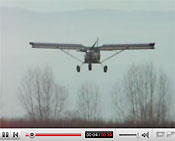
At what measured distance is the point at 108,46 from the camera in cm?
608

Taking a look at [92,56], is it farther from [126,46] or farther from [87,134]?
[87,134]

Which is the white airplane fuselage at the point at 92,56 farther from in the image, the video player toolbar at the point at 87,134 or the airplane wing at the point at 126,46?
the video player toolbar at the point at 87,134

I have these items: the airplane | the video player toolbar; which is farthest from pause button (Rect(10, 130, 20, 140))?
the airplane

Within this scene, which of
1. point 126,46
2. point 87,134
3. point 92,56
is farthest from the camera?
point 92,56

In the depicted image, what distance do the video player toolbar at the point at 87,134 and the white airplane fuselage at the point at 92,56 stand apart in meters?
1.72

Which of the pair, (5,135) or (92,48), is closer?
(5,135)

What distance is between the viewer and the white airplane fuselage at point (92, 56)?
6.09 metres

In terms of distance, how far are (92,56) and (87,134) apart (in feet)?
6.49

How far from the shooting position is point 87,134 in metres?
4.56

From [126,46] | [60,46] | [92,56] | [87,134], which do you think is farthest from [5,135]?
[126,46]

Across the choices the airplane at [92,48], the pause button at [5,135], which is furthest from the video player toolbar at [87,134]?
the airplane at [92,48]

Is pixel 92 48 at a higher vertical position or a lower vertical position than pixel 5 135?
higher

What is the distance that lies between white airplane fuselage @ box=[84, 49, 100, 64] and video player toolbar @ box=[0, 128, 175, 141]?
5.65ft

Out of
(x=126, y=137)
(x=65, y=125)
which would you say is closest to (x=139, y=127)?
(x=126, y=137)
